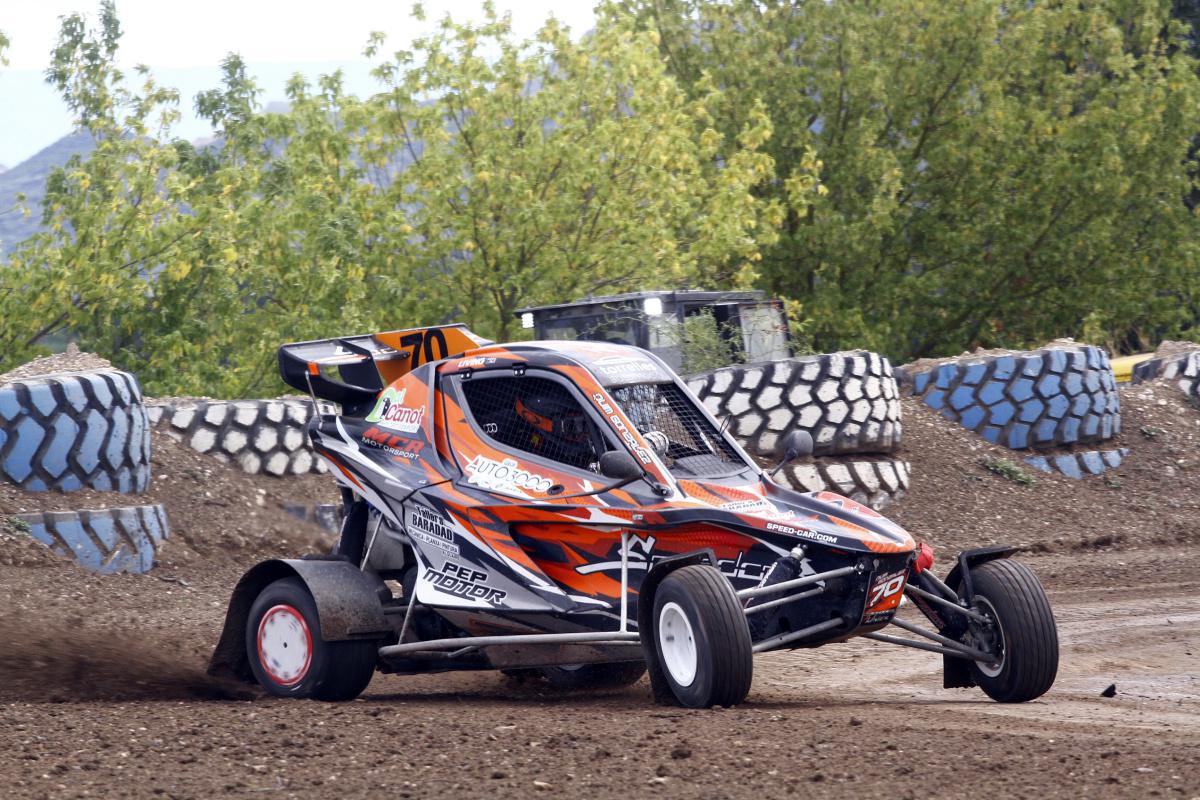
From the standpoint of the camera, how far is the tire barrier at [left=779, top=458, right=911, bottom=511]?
1396cm

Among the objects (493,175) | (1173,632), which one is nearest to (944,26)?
(493,175)

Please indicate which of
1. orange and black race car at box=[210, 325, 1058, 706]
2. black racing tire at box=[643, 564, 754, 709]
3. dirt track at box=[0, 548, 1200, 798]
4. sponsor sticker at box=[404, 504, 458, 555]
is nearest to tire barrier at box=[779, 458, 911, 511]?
dirt track at box=[0, 548, 1200, 798]

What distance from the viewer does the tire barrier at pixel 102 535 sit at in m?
11.1

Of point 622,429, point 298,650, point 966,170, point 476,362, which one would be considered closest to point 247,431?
point 298,650

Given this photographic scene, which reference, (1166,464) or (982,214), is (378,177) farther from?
(1166,464)

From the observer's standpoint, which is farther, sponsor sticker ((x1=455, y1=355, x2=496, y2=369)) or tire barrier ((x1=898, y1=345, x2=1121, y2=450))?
tire barrier ((x1=898, y1=345, x2=1121, y2=450))

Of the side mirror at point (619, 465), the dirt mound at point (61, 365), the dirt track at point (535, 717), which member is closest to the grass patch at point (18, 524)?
the dirt track at point (535, 717)

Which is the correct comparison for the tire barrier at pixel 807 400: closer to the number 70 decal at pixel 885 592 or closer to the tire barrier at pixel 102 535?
the tire barrier at pixel 102 535

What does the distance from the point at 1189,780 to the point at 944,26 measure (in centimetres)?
2463

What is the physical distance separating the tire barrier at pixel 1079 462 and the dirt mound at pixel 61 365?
9.47m

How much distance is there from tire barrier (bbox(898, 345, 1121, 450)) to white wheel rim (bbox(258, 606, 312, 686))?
10206 millimetres

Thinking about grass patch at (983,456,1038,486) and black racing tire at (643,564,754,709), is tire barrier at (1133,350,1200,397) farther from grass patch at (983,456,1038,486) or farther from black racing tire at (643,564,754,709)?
black racing tire at (643,564,754,709)

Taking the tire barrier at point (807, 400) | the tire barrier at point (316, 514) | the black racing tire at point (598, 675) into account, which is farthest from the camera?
the tire barrier at point (807, 400)

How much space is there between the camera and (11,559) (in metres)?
10.8
